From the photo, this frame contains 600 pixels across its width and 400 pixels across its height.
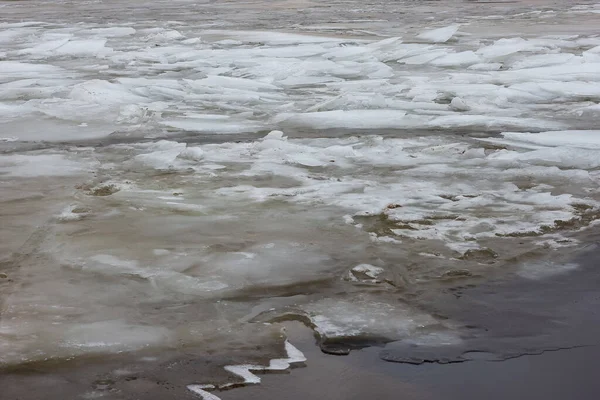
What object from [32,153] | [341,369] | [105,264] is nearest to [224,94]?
[32,153]

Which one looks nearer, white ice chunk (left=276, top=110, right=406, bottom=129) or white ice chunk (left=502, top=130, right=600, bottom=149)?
white ice chunk (left=502, top=130, right=600, bottom=149)

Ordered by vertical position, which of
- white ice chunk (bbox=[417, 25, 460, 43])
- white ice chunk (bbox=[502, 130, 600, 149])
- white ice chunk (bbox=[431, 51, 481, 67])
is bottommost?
white ice chunk (bbox=[502, 130, 600, 149])

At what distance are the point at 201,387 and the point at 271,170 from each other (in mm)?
2372

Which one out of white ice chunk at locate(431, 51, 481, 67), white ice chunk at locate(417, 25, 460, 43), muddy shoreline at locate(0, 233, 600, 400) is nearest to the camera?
muddy shoreline at locate(0, 233, 600, 400)

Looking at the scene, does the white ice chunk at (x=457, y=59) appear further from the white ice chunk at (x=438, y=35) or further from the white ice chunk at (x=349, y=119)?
the white ice chunk at (x=349, y=119)

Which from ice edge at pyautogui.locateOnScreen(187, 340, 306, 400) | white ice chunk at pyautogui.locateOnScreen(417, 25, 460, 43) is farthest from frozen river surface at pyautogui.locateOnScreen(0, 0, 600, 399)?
white ice chunk at pyautogui.locateOnScreen(417, 25, 460, 43)

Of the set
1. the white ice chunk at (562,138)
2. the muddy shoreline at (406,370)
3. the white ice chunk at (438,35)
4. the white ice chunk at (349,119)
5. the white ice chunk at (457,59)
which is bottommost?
the muddy shoreline at (406,370)

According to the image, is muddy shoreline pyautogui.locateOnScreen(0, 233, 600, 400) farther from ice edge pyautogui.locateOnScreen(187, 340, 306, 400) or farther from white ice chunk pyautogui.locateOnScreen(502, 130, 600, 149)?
white ice chunk pyautogui.locateOnScreen(502, 130, 600, 149)

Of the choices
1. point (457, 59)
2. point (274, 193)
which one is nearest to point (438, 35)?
point (457, 59)

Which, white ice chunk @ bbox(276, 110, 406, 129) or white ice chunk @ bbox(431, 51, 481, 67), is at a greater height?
white ice chunk @ bbox(431, 51, 481, 67)

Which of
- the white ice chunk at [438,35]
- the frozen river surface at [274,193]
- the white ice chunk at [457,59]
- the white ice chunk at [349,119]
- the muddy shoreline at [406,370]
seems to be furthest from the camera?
the white ice chunk at [438,35]

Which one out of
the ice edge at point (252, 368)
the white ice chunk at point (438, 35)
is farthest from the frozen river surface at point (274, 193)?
the white ice chunk at point (438, 35)

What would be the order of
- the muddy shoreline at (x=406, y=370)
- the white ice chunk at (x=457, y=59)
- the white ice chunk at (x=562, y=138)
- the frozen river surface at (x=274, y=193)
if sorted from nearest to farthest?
the muddy shoreline at (x=406, y=370)
the frozen river surface at (x=274, y=193)
the white ice chunk at (x=562, y=138)
the white ice chunk at (x=457, y=59)

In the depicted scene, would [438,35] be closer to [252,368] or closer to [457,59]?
[457,59]
